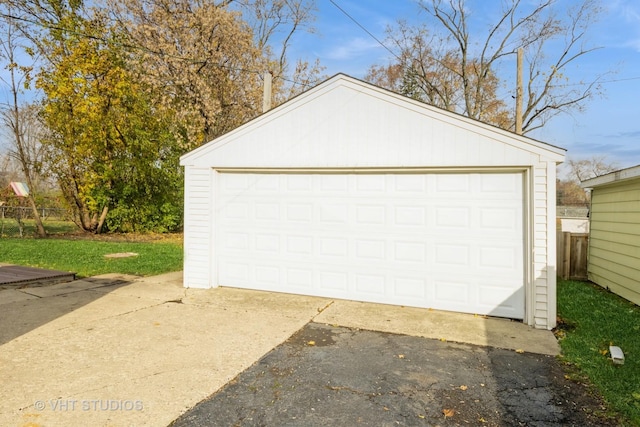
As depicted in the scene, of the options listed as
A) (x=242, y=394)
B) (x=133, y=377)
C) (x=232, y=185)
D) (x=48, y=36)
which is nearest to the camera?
(x=242, y=394)

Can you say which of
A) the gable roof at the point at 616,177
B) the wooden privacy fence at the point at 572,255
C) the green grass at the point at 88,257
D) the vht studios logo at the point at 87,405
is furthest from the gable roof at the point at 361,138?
the wooden privacy fence at the point at 572,255

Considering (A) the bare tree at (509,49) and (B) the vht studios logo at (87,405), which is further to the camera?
(A) the bare tree at (509,49)

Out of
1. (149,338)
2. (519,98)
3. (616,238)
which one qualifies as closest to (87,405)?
(149,338)

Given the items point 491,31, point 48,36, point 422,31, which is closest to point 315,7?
point 422,31

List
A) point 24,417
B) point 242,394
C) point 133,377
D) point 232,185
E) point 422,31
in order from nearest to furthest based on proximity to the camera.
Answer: point 24,417, point 242,394, point 133,377, point 232,185, point 422,31

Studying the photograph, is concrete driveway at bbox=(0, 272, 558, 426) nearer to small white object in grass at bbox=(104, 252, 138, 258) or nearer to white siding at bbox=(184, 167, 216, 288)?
white siding at bbox=(184, 167, 216, 288)

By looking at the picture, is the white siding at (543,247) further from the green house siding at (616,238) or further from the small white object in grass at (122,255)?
the small white object in grass at (122,255)

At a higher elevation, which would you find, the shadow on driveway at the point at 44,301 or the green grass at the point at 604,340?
the shadow on driveway at the point at 44,301

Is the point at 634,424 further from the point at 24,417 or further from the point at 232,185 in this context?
the point at 232,185

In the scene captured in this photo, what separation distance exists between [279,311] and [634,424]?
3872 millimetres

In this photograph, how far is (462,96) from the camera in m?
21.9

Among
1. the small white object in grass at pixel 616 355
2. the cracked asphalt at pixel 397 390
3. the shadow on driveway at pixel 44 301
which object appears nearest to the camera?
the cracked asphalt at pixel 397 390

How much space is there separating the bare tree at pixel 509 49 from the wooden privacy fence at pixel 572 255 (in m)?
13.1

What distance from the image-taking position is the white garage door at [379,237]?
17.5ft
